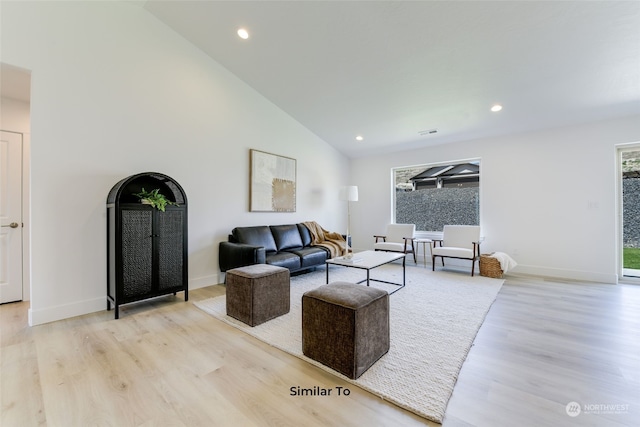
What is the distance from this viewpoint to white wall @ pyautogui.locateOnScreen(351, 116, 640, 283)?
156 inches

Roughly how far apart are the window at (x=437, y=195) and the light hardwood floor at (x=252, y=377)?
9.26ft

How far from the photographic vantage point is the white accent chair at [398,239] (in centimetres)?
509

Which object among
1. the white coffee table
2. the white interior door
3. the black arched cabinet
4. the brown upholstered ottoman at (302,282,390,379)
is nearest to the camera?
the brown upholstered ottoman at (302,282,390,379)

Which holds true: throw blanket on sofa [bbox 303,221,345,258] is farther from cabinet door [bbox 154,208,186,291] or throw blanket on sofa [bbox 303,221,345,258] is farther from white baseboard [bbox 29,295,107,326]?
white baseboard [bbox 29,295,107,326]

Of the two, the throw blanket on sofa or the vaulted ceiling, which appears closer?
the vaulted ceiling

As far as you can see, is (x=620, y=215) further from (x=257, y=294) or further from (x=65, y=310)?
(x=65, y=310)

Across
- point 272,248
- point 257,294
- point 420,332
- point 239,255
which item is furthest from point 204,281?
point 420,332

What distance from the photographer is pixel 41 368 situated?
182cm

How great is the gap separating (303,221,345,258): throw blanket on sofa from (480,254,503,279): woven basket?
2424 mm

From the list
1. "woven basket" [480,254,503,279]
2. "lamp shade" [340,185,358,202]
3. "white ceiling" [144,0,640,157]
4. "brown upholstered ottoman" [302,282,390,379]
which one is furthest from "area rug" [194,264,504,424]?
"white ceiling" [144,0,640,157]

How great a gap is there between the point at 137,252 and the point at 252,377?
201cm

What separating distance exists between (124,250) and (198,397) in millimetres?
1938

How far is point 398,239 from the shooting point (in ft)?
18.2

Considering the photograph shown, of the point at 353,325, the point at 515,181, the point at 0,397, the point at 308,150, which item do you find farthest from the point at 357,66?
the point at 0,397
